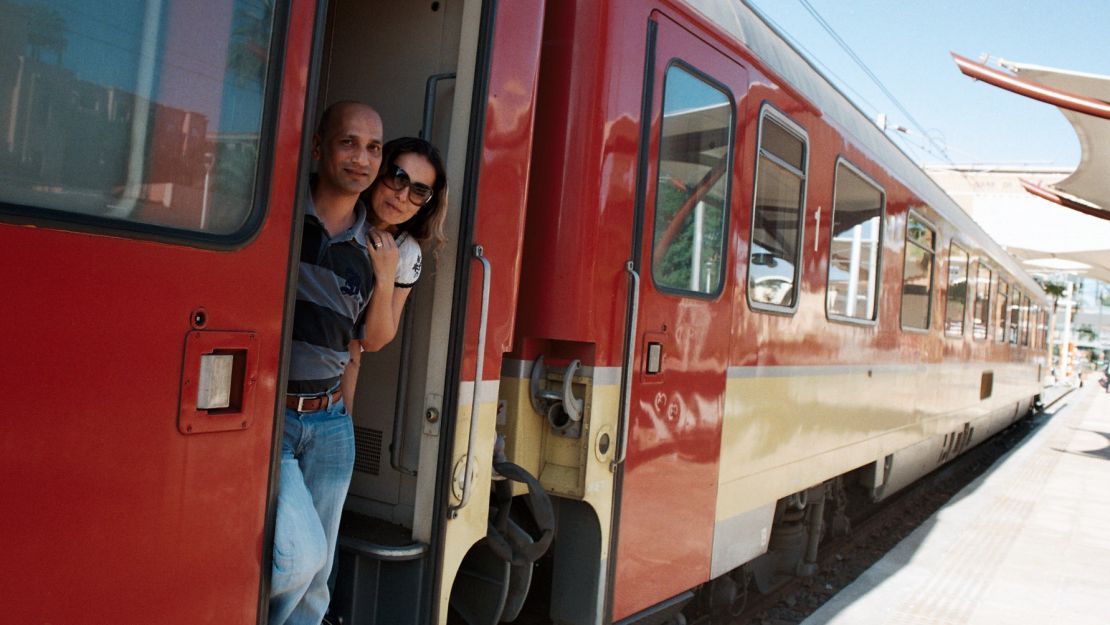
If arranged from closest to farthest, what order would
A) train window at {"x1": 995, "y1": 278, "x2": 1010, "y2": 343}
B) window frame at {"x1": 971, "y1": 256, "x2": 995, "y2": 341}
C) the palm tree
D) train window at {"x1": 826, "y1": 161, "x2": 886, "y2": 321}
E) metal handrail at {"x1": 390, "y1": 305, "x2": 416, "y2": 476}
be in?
the palm tree
metal handrail at {"x1": 390, "y1": 305, "x2": 416, "y2": 476}
train window at {"x1": 826, "y1": 161, "x2": 886, "y2": 321}
window frame at {"x1": 971, "y1": 256, "x2": 995, "y2": 341}
train window at {"x1": 995, "y1": 278, "x2": 1010, "y2": 343}

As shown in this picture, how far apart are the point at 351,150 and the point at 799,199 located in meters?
3.27

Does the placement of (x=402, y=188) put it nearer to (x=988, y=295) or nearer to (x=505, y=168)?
(x=505, y=168)

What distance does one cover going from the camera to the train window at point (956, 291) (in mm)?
9289

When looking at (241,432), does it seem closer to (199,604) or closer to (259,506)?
(259,506)

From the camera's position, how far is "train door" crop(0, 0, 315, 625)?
5.74ft

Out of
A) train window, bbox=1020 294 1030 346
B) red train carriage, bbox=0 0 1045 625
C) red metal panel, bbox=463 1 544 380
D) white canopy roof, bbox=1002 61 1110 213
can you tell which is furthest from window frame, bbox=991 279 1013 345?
red metal panel, bbox=463 1 544 380

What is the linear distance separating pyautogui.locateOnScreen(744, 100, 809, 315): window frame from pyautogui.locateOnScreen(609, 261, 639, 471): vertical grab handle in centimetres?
111

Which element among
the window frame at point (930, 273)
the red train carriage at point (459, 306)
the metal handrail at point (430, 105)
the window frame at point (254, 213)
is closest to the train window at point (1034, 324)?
the window frame at point (930, 273)

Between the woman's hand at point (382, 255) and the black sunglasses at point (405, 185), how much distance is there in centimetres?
14

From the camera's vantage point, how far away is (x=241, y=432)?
2184 mm

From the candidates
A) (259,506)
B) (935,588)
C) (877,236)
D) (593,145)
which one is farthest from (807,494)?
(259,506)

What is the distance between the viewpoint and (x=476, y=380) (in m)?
2.95

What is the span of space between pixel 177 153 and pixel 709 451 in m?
2.91

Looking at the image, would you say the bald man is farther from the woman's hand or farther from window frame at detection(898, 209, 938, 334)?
window frame at detection(898, 209, 938, 334)
